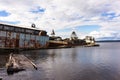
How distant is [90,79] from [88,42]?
542 ft

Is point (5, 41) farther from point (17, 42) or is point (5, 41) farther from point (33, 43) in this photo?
point (33, 43)

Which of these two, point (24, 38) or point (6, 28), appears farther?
point (24, 38)

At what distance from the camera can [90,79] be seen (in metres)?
29.4

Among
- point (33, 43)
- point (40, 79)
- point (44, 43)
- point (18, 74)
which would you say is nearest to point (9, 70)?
point (18, 74)

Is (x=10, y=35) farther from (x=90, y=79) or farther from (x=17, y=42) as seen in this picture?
(x=90, y=79)

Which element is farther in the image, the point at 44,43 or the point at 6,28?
the point at 44,43

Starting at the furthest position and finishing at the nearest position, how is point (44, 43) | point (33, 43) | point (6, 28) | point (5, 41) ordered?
point (44, 43) < point (33, 43) < point (6, 28) < point (5, 41)

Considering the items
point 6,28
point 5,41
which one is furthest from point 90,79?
point 6,28

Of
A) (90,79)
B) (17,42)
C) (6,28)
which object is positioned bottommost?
(90,79)

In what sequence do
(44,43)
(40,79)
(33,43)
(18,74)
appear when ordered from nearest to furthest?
(40,79)
(18,74)
(33,43)
(44,43)

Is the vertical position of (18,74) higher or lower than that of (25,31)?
lower

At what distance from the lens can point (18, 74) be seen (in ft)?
99.7

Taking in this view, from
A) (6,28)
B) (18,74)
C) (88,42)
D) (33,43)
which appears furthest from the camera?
(88,42)

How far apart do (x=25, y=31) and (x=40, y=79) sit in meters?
72.5
